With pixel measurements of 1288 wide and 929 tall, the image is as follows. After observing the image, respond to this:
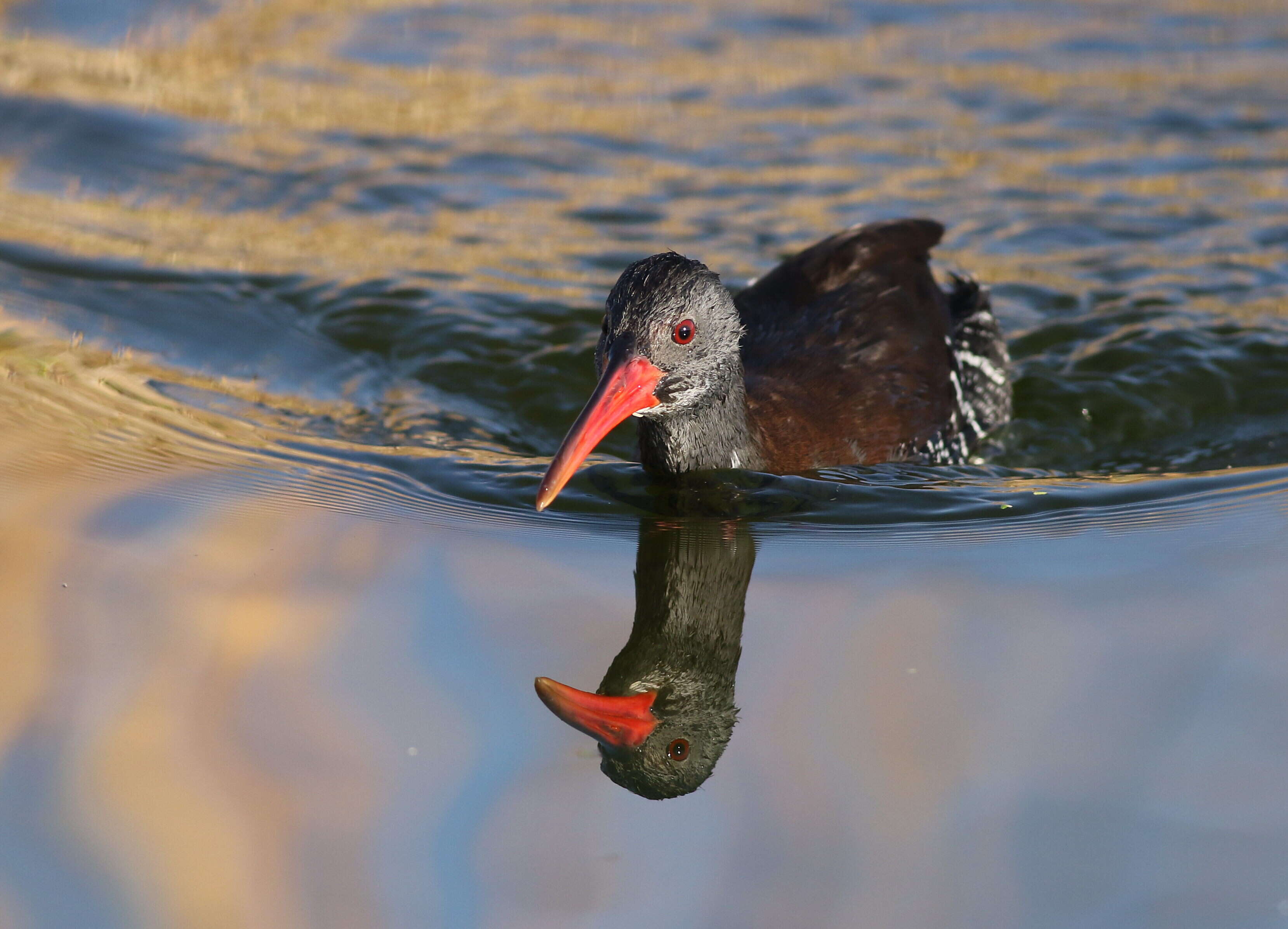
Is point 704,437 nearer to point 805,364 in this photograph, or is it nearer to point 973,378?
point 805,364

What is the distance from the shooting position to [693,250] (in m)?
8.28

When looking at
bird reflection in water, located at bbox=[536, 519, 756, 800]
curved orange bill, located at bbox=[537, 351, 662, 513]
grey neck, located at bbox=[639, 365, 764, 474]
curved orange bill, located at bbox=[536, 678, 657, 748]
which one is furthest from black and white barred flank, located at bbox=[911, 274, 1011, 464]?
curved orange bill, located at bbox=[536, 678, 657, 748]

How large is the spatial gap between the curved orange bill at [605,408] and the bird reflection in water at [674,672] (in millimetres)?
475

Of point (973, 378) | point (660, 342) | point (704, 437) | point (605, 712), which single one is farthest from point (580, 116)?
point (605, 712)

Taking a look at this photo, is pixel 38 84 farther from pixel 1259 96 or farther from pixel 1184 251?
pixel 1259 96

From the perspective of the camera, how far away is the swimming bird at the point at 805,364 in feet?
16.3

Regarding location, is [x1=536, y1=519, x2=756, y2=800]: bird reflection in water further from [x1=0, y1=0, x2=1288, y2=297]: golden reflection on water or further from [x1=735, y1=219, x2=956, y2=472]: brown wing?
[x1=0, y1=0, x2=1288, y2=297]: golden reflection on water

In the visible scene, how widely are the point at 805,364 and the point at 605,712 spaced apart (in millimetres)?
2362

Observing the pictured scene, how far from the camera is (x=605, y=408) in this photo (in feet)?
15.8

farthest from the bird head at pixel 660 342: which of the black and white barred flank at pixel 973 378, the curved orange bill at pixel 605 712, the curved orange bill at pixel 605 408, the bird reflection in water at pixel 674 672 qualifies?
the black and white barred flank at pixel 973 378

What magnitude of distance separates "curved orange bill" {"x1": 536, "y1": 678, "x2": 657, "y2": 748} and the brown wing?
1.64m

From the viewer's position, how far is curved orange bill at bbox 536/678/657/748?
13.0 feet

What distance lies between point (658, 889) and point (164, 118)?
7.52 m

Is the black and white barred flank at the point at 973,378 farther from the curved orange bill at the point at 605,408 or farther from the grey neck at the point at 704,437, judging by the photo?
the curved orange bill at the point at 605,408
